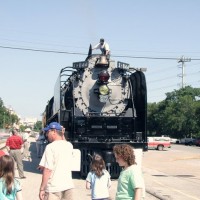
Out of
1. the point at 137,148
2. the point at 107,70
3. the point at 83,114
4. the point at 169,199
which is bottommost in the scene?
the point at 169,199

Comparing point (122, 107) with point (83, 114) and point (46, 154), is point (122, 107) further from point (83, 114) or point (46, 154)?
point (46, 154)

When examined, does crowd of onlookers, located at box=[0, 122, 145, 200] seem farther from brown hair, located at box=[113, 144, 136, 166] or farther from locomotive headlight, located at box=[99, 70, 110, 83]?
locomotive headlight, located at box=[99, 70, 110, 83]

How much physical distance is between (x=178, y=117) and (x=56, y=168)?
3243 inches

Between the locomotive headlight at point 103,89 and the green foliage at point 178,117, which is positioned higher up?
the green foliage at point 178,117

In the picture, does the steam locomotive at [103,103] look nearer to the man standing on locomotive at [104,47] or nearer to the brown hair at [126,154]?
the man standing on locomotive at [104,47]

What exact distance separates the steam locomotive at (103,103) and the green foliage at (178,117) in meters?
68.7

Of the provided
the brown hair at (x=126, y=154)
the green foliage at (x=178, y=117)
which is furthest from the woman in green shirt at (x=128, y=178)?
the green foliage at (x=178, y=117)

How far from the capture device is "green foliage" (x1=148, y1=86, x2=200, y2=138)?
85188mm

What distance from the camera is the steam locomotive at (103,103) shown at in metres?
15.2

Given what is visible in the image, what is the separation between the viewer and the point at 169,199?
10766 mm

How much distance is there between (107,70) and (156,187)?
171 inches

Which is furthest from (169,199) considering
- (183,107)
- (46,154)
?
(183,107)

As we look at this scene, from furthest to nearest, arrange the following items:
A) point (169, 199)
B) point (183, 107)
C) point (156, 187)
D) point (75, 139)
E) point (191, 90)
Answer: point (191, 90)
point (183, 107)
point (75, 139)
point (156, 187)
point (169, 199)

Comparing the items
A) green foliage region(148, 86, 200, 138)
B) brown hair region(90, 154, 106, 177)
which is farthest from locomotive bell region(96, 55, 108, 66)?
green foliage region(148, 86, 200, 138)
